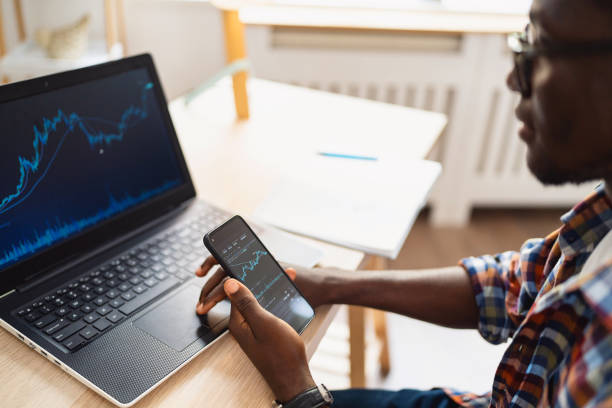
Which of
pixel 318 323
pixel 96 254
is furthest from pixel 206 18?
pixel 318 323

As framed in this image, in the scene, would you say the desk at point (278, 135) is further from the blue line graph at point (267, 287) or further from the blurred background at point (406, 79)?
the blurred background at point (406, 79)

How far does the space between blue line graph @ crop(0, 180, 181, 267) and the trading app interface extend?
224 millimetres

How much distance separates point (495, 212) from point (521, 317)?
5.38ft

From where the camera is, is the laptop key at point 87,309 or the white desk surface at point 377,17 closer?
the laptop key at point 87,309

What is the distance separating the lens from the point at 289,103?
140cm

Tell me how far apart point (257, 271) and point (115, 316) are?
0.62 feet

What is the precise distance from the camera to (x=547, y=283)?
75 cm

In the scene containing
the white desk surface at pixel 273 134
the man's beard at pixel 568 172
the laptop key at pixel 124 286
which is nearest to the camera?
the man's beard at pixel 568 172

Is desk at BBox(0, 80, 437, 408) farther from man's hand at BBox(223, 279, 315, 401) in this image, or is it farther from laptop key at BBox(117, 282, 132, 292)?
laptop key at BBox(117, 282, 132, 292)

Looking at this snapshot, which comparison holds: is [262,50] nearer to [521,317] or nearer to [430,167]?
[430,167]

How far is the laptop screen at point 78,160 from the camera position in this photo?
0.72 meters

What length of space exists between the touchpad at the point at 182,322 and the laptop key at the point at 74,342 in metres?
0.07

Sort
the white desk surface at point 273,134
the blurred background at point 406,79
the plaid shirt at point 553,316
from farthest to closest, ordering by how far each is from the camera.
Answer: the blurred background at point 406,79
the white desk surface at point 273,134
the plaid shirt at point 553,316

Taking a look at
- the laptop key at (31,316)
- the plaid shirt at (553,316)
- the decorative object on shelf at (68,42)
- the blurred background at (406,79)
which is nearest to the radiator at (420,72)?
the blurred background at (406,79)
